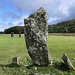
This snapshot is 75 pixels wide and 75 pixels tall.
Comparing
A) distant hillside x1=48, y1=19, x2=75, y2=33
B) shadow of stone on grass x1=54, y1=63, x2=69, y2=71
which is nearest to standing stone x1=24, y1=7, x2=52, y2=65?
shadow of stone on grass x1=54, y1=63, x2=69, y2=71

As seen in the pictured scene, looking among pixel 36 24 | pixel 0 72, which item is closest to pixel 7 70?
pixel 0 72

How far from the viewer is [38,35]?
753 centimetres

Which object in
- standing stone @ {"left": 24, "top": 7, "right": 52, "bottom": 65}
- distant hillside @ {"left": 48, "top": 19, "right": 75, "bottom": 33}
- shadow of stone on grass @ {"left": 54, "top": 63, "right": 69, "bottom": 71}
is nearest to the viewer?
shadow of stone on grass @ {"left": 54, "top": 63, "right": 69, "bottom": 71}

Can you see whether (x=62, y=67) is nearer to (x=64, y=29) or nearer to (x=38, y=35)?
(x=38, y=35)

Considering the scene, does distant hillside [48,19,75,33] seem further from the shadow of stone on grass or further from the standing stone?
the standing stone

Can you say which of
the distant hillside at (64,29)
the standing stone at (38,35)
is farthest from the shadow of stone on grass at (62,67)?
the distant hillside at (64,29)

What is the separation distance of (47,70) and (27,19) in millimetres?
3853

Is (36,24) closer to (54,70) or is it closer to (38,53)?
(38,53)

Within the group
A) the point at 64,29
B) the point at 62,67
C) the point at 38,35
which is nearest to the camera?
the point at 38,35

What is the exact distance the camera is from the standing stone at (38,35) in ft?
24.8

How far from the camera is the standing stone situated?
756 cm

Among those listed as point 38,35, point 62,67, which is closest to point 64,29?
point 62,67

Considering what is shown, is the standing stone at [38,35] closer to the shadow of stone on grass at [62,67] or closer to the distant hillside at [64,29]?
the shadow of stone on grass at [62,67]

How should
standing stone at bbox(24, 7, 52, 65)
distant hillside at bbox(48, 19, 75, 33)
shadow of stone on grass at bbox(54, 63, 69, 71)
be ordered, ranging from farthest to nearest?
distant hillside at bbox(48, 19, 75, 33) → standing stone at bbox(24, 7, 52, 65) → shadow of stone on grass at bbox(54, 63, 69, 71)
